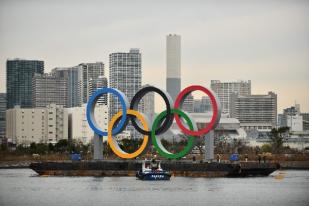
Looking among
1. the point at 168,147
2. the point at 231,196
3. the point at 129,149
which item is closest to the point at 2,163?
the point at 129,149

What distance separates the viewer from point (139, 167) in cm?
10000

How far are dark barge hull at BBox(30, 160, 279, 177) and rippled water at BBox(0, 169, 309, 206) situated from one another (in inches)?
40.7

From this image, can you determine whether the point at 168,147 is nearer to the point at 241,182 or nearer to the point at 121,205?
the point at 241,182

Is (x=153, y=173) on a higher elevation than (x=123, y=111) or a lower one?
lower

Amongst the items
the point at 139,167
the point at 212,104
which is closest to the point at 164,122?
the point at 212,104

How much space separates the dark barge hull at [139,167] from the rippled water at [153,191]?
103 centimetres

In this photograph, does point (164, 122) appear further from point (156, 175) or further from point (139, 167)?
point (156, 175)

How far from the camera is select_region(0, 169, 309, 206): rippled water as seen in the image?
7112cm

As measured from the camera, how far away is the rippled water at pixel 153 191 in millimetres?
71125

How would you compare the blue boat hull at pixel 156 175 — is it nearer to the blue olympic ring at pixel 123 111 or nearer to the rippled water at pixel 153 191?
the rippled water at pixel 153 191

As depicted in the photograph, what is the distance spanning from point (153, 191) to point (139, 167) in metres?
20.2

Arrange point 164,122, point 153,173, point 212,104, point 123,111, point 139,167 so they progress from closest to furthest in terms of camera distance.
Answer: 1. point 153,173
2. point 212,104
3. point 164,122
4. point 123,111
5. point 139,167

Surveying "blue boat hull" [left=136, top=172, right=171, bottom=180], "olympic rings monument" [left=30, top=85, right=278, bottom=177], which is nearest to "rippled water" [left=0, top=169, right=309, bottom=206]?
"blue boat hull" [left=136, top=172, right=171, bottom=180]

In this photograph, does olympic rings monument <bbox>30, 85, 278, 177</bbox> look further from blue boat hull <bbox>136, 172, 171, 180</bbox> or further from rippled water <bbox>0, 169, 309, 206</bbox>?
blue boat hull <bbox>136, 172, 171, 180</bbox>
